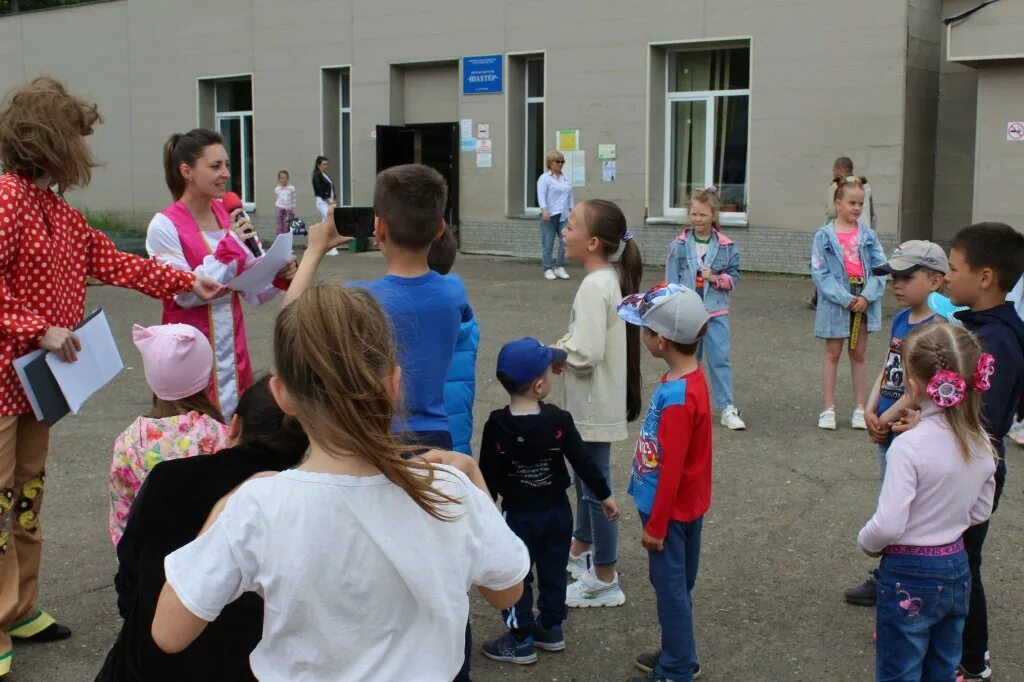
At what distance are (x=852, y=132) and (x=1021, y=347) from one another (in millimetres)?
12929

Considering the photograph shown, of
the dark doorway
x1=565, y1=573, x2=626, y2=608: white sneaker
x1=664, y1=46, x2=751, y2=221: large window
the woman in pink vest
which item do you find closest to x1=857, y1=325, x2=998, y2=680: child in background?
x1=565, y1=573, x2=626, y2=608: white sneaker

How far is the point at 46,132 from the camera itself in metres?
3.82

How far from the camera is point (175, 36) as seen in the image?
24.0m

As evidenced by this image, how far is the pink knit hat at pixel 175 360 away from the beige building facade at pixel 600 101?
1292 cm

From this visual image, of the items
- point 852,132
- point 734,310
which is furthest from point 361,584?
point 852,132

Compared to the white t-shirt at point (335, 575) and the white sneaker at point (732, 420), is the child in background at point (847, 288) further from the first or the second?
the white t-shirt at point (335, 575)

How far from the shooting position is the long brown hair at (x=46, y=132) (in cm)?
381

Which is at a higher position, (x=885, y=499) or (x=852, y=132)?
(x=852, y=132)

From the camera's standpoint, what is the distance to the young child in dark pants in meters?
4.05

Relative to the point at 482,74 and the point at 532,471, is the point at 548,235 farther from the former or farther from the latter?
the point at 532,471

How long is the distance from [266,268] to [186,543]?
2.04 metres

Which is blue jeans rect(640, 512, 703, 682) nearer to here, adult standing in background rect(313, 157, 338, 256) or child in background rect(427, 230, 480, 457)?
child in background rect(427, 230, 480, 457)

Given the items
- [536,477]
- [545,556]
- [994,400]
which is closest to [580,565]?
[545,556]

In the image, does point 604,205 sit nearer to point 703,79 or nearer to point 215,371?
point 215,371
